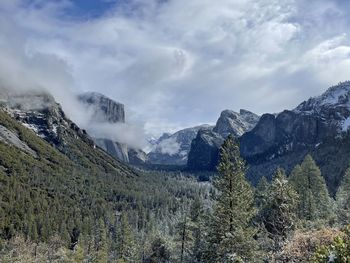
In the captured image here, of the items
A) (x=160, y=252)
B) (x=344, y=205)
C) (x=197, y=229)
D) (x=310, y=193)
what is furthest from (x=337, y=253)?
(x=160, y=252)

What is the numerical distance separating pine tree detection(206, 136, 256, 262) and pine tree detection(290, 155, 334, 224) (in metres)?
33.8

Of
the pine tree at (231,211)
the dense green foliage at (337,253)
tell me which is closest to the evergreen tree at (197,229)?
the pine tree at (231,211)

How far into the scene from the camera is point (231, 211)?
42344 millimetres

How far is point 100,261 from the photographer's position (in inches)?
3398

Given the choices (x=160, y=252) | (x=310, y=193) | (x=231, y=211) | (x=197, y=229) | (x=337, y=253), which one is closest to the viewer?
(x=337, y=253)

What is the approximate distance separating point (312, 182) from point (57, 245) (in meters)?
118

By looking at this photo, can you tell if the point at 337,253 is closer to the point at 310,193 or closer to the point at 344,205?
the point at 344,205

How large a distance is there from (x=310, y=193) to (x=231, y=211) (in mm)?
38540

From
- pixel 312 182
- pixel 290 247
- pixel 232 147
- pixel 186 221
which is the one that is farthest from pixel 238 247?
pixel 312 182

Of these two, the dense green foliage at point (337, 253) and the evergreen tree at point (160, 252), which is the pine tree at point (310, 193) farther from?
the dense green foliage at point (337, 253)

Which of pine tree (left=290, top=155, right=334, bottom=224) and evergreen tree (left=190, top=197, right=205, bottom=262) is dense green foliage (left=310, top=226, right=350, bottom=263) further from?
pine tree (left=290, top=155, right=334, bottom=224)

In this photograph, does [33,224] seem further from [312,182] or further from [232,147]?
[232,147]

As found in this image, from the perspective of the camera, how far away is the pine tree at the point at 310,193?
73.9 meters

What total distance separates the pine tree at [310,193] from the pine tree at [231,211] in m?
33.8
